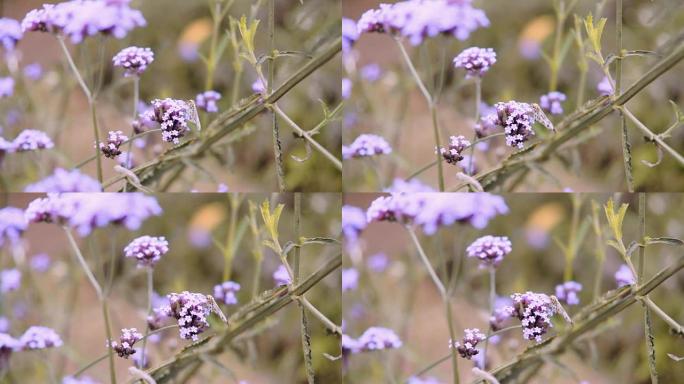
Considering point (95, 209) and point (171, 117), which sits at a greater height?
point (171, 117)

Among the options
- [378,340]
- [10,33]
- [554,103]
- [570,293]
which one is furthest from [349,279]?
[10,33]

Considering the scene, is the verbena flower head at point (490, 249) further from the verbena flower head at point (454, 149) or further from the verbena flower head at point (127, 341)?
the verbena flower head at point (127, 341)

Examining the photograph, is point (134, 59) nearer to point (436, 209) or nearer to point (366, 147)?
point (366, 147)

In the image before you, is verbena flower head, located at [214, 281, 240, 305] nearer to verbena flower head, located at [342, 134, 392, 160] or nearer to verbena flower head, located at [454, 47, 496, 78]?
verbena flower head, located at [342, 134, 392, 160]

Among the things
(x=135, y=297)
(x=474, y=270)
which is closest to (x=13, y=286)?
(x=135, y=297)

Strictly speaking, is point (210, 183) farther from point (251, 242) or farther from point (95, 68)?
point (95, 68)

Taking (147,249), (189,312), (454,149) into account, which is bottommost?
(189,312)

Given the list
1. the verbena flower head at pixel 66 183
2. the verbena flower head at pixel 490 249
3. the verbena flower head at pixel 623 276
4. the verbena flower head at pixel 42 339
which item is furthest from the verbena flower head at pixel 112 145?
the verbena flower head at pixel 623 276
